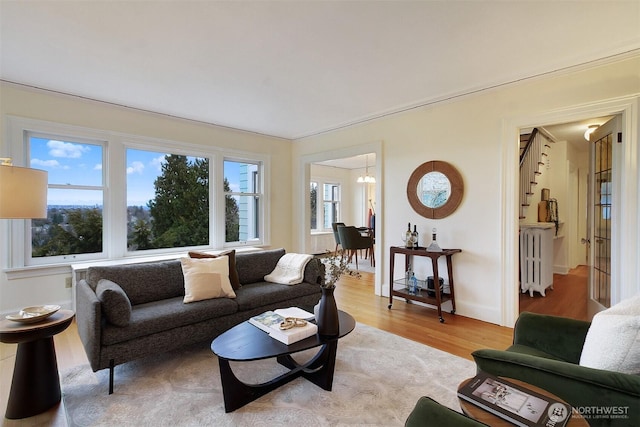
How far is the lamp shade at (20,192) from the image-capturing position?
6.04ft

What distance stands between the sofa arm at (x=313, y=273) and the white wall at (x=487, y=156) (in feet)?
4.28

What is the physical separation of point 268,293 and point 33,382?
5.63 ft

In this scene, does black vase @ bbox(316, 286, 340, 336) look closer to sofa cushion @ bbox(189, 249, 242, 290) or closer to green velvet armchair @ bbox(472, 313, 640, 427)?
green velvet armchair @ bbox(472, 313, 640, 427)

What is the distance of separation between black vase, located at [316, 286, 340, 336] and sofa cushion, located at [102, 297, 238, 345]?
1.03 metres

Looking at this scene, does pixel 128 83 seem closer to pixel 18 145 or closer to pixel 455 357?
pixel 18 145

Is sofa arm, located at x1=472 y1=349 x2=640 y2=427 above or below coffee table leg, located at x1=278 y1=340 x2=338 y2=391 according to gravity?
above

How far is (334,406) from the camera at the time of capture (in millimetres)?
1930

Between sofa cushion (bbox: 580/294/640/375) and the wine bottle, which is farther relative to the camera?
the wine bottle

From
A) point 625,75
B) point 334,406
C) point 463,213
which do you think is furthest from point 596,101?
point 334,406

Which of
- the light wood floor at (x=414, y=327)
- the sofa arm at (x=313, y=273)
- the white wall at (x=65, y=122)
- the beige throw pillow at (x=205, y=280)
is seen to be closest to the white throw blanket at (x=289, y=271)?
the sofa arm at (x=313, y=273)

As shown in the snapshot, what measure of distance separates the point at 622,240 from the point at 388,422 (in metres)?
2.54

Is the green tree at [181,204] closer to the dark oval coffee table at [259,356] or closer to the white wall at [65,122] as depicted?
the white wall at [65,122]

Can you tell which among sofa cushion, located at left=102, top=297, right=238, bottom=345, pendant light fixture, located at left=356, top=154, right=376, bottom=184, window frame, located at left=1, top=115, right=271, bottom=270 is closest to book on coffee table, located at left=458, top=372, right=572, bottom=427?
sofa cushion, located at left=102, top=297, right=238, bottom=345

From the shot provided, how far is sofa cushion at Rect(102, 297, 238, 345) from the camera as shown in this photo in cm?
214
